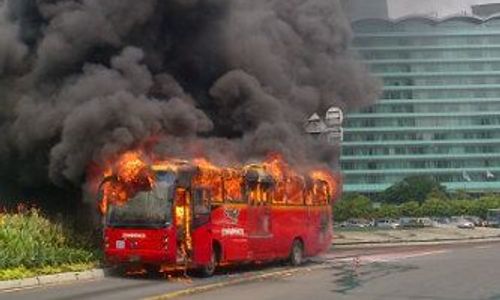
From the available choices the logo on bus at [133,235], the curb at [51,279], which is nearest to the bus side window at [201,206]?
the logo on bus at [133,235]

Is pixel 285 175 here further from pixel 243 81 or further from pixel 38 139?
pixel 38 139

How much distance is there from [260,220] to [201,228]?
8.53ft

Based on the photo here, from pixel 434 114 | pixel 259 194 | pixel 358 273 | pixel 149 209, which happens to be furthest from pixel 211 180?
pixel 434 114

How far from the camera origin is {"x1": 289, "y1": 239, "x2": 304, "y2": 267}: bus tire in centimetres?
2073

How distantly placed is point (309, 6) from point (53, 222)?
1411 centimetres

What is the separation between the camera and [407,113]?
128 m

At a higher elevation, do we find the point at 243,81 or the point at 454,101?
the point at 454,101

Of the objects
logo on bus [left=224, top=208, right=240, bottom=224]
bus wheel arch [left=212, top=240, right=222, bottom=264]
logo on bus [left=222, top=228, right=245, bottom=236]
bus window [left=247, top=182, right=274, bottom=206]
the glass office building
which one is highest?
the glass office building

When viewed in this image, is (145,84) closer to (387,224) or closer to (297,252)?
(297,252)

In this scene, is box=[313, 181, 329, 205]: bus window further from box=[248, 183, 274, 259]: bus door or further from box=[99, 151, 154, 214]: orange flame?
box=[99, 151, 154, 214]: orange flame

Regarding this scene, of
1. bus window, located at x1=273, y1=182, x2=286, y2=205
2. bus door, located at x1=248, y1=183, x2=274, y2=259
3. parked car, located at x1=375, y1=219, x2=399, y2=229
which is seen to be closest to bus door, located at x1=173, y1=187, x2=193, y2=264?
bus door, located at x1=248, y1=183, x2=274, y2=259

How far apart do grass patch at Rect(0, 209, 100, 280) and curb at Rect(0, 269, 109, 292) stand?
0.83ft

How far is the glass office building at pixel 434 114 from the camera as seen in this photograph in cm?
12475

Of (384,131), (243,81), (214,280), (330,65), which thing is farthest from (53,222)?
(384,131)
